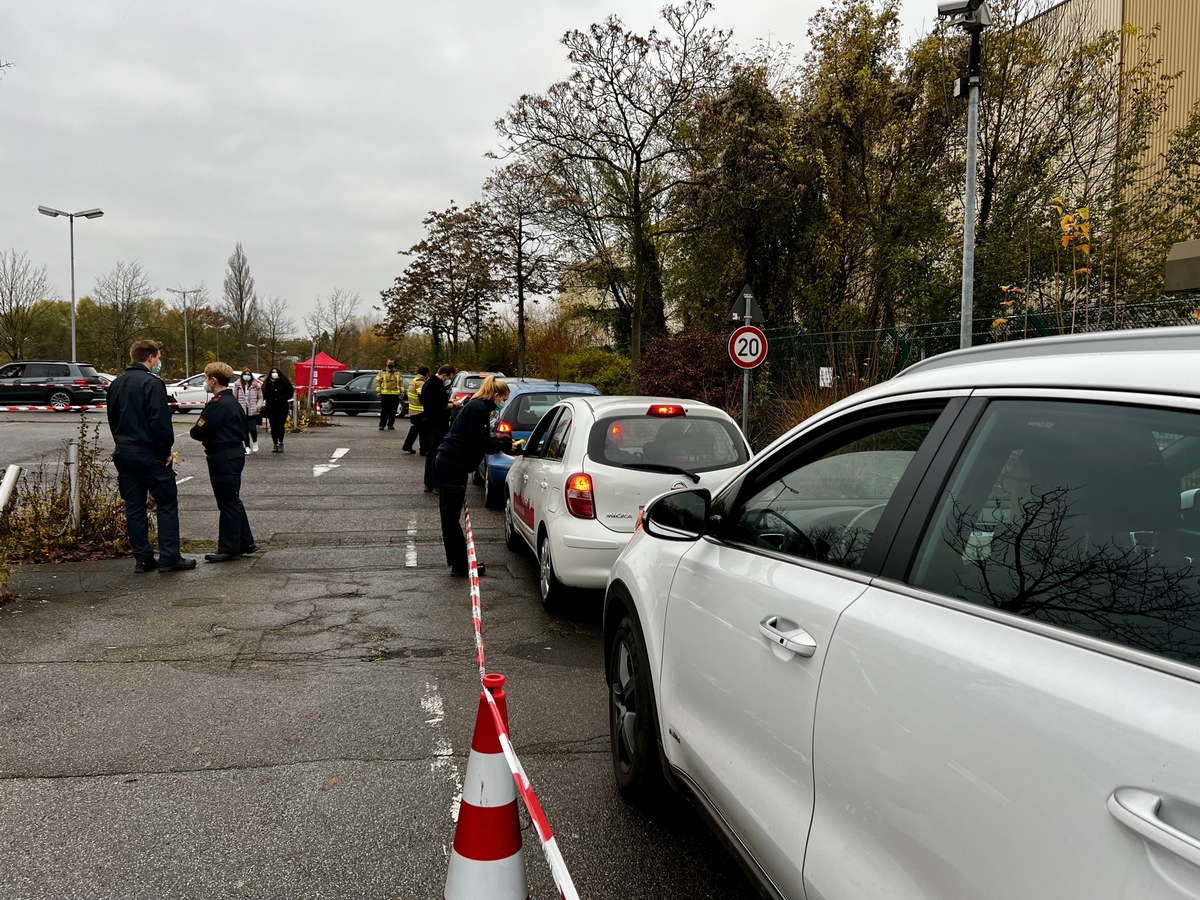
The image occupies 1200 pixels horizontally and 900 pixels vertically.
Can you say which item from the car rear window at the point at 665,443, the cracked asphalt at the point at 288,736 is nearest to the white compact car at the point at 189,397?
the cracked asphalt at the point at 288,736

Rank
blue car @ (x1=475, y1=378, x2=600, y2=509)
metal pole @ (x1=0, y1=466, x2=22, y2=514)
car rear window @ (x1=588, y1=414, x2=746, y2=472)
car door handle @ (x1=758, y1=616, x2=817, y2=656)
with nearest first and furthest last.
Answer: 1. car door handle @ (x1=758, y1=616, x2=817, y2=656)
2. car rear window @ (x1=588, y1=414, x2=746, y2=472)
3. metal pole @ (x1=0, y1=466, x2=22, y2=514)
4. blue car @ (x1=475, y1=378, x2=600, y2=509)

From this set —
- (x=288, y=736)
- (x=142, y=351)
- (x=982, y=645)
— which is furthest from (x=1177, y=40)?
(x=982, y=645)

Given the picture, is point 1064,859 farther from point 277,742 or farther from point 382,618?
point 382,618

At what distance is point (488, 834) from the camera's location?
251 cm

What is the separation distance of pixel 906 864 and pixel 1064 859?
0.39 metres

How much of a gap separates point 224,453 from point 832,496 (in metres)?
7.22

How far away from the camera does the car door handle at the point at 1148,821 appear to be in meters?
1.20

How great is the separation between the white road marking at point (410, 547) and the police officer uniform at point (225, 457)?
1.60 m

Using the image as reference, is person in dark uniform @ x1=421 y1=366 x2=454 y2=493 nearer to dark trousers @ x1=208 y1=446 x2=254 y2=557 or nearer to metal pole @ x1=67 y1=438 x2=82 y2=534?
dark trousers @ x1=208 y1=446 x2=254 y2=557

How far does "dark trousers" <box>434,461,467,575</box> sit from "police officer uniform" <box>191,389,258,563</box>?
6.94 feet

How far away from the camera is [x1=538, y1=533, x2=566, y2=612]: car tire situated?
6723 millimetres

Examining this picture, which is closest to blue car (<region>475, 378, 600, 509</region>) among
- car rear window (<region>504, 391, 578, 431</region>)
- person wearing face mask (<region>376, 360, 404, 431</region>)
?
car rear window (<region>504, 391, 578, 431</region>)

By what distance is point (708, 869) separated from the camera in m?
3.23

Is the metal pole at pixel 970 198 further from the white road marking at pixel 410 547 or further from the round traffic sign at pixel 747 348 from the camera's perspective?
the white road marking at pixel 410 547
